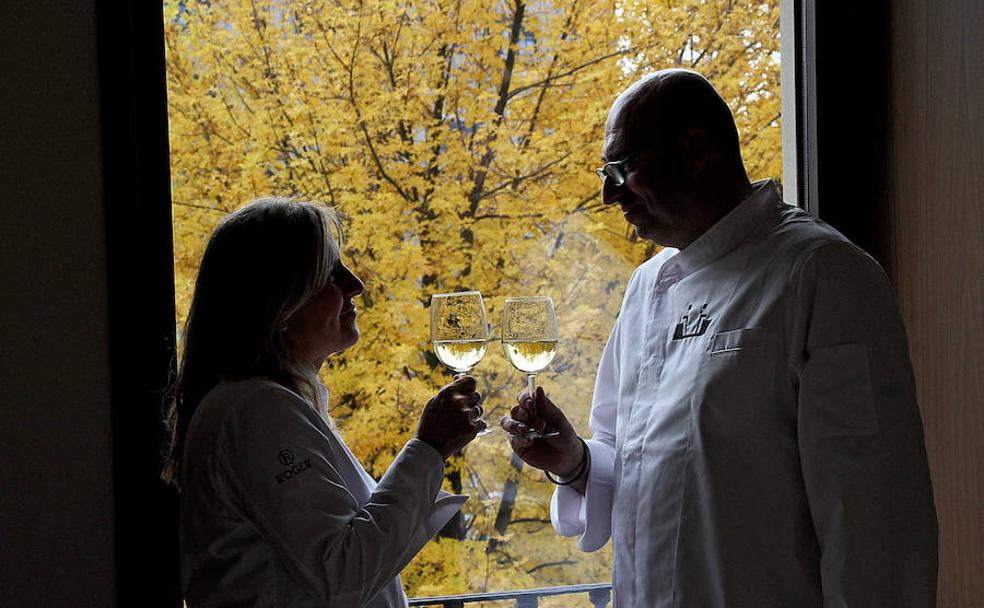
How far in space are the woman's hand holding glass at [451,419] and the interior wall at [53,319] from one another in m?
0.68

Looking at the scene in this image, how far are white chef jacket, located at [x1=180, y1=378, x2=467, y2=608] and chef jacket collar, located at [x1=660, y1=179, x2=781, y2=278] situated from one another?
0.57m

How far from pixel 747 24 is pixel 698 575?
4.58ft

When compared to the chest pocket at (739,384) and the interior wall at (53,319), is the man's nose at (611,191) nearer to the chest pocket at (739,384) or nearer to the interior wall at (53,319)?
the chest pocket at (739,384)

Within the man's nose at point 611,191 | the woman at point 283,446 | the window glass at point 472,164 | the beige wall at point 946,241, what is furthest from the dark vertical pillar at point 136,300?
the beige wall at point 946,241

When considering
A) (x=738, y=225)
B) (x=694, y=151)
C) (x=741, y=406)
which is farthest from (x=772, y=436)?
(x=694, y=151)

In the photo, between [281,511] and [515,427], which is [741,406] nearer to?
[515,427]

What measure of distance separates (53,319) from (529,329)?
0.89 meters

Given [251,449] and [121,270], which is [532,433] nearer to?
[251,449]

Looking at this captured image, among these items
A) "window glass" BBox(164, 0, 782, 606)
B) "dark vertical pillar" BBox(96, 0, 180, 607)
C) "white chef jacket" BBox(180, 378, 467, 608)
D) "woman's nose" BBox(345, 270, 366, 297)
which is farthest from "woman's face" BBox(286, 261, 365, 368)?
"window glass" BBox(164, 0, 782, 606)

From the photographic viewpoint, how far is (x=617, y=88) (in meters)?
2.18

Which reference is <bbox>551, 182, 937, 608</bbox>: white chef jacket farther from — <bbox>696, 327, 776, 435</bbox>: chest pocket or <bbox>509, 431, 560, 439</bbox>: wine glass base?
<bbox>509, 431, 560, 439</bbox>: wine glass base

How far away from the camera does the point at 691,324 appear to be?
1.39m

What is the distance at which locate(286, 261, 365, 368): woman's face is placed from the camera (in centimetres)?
140

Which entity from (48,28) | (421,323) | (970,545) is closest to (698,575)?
(970,545)
